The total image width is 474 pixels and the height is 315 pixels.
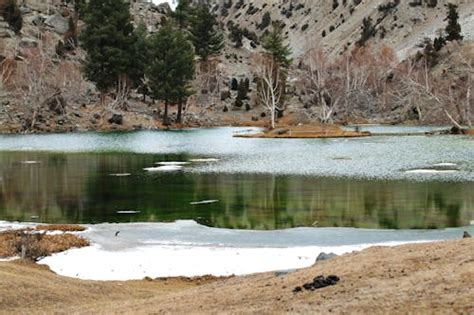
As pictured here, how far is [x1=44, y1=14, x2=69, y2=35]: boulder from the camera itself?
422 feet

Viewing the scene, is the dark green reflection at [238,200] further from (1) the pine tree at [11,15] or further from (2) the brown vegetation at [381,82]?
(1) the pine tree at [11,15]

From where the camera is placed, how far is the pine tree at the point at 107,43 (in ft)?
338

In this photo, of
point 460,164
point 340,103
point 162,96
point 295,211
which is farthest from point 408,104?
point 295,211

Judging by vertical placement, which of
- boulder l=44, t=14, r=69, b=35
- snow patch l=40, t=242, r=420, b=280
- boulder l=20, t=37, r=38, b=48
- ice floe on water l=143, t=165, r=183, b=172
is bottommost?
snow patch l=40, t=242, r=420, b=280

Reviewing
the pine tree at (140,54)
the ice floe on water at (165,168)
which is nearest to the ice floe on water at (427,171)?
the ice floe on water at (165,168)

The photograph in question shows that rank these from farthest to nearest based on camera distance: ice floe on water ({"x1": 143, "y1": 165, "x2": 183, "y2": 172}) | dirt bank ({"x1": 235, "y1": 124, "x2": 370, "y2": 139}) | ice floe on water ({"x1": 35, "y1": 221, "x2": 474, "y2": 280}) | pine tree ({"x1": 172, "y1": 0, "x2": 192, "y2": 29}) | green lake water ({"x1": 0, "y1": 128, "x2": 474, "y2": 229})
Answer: pine tree ({"x1": 172, "y1": 0, "x2": 192, "y2": 29})
dirt bank ({"x1": 235, "y1": 124, "x2": 370, "y2": 139})
ice floe on water ({"x1": 143, "y1": 165, "x2": 183, "y2": 172})
green lake water ({"x1": 0, "y1": 128, "x2": 474, "y2": 229})
ice floe on water ({"x1": 35, "y1": 221, "x2": 474, "y2": 280})

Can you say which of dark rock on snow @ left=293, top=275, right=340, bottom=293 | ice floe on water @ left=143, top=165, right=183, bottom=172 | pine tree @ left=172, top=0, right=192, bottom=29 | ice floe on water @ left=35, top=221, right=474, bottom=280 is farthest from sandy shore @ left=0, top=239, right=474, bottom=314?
pine tree @ left=172, top=0, right=192, bottom=29

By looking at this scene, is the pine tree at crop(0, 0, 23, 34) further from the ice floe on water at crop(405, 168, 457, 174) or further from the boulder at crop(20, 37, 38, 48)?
the ice floe on water at crop(405, 168, 457, 174)

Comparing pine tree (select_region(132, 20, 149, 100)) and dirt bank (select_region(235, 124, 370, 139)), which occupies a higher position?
pine tree (select_region(132, 20, 149, 100))

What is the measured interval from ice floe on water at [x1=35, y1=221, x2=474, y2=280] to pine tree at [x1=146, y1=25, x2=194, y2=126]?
80683 millimetres

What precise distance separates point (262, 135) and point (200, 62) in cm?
5847

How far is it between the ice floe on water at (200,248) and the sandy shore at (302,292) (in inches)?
44.6

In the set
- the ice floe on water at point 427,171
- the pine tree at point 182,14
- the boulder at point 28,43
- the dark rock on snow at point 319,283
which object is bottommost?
the ice floe on water at point 427,171

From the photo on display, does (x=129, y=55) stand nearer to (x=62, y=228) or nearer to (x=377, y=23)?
(x=377, y=23)
